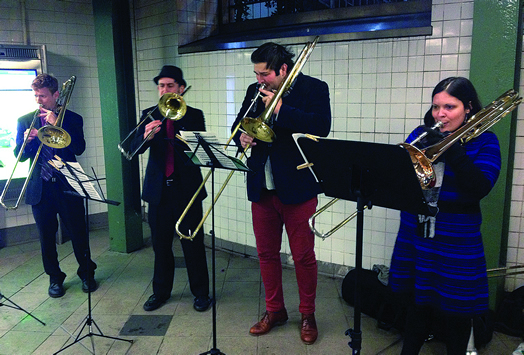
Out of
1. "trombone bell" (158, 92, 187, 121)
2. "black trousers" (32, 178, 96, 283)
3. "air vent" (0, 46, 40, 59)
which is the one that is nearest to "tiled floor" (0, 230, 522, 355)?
"black trousers" (32, 178, 96, 283)

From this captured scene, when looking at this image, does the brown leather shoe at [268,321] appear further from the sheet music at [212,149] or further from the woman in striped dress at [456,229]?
the sheet music at [212,149]

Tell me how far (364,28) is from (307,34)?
0.65 m

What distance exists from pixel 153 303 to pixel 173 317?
0.90 ft

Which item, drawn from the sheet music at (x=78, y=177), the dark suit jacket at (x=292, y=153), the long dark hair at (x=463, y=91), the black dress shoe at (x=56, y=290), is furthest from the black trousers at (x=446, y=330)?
the black dress shoe at (x=56, y=290)

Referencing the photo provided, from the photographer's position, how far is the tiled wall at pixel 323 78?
3.82 meters

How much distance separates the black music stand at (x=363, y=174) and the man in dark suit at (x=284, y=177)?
63 centimetres

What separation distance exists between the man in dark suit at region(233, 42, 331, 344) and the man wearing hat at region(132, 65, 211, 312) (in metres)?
0.66

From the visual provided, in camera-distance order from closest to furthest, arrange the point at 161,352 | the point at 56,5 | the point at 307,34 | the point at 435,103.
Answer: the point at 435,103, the point at 161,352, the point at 307,34, the point at 56,5

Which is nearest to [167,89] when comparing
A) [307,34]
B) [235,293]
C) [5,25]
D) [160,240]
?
[160,240]

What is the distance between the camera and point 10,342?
141 inches

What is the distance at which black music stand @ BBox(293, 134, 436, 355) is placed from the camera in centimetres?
217

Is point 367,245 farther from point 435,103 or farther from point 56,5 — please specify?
point 56,5

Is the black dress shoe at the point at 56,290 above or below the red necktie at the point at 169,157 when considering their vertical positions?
below

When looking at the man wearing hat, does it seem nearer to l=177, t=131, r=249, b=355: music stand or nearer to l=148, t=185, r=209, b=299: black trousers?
l=148, t=185, r=209, b=299: black trousers
